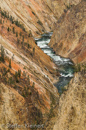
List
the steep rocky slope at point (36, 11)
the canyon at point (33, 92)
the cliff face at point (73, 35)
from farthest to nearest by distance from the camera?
the steep rocky slope at point (36, 11), the cliff face at point (73, 35), the canyon at point (33, 92)

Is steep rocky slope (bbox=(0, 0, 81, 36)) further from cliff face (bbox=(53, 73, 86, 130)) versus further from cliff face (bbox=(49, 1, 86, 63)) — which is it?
cliff face (bbox=(53, 73, 86, 130))

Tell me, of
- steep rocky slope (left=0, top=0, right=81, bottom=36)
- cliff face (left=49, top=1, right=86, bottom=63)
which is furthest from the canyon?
steep rocky slope (left=0, top=0, right=81, bottom=36)

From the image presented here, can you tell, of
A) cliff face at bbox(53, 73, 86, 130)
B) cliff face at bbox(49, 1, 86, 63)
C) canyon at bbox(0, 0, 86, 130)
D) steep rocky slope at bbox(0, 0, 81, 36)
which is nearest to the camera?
cliff face at bbox(53, 73, 86, 130)

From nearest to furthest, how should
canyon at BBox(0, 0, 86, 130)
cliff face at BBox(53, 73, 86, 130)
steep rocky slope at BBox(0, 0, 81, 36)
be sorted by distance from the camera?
cliff face at BBox(53, 73, 86, 130) < canyon at BBox(0, 0, 86, 130) < steep rocky slope at BBox(0, 0, 81, 36)

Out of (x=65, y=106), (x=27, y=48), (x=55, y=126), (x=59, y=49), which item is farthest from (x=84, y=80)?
(x=59, y=49)

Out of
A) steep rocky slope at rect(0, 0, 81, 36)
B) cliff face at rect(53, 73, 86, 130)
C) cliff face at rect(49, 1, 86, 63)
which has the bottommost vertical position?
cliff face at rect(53, 73, 86, 130)

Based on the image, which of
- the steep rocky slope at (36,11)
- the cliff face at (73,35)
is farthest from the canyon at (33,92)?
the steep rocky slope at (36,11)

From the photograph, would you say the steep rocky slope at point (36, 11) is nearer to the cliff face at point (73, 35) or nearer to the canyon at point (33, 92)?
the cliff face at point (73, 35)
